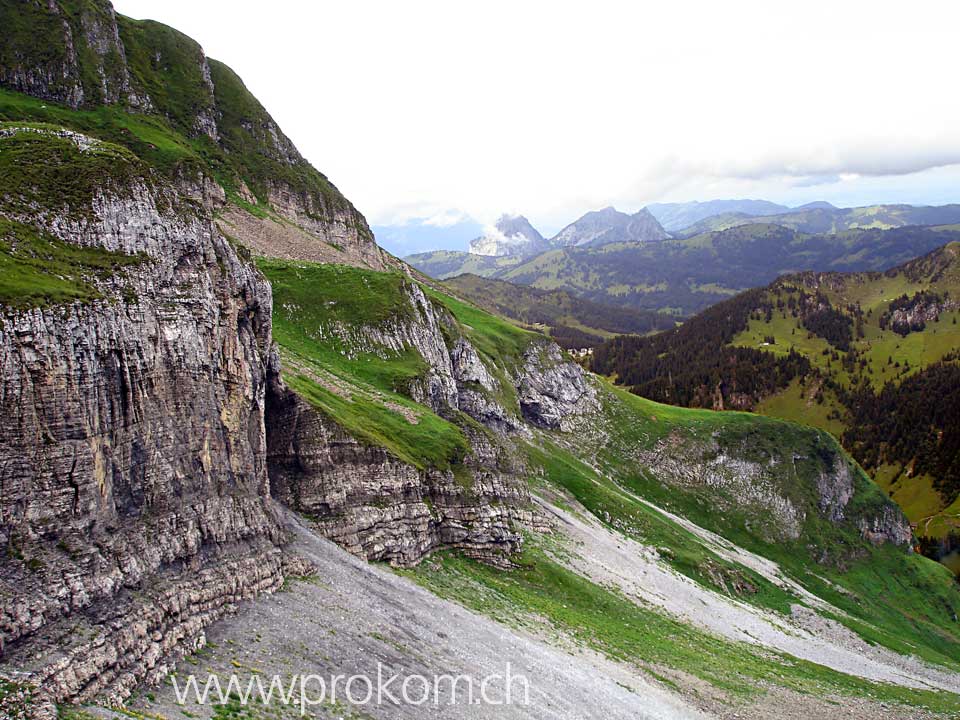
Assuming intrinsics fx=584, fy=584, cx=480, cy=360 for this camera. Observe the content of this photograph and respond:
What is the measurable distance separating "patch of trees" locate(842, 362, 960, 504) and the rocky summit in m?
82.9

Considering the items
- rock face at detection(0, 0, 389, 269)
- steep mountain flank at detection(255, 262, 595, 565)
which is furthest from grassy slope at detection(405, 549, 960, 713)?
rock face at detection(0, 0, 389, 269)

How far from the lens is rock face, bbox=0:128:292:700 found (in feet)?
68.0

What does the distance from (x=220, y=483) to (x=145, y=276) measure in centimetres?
1139

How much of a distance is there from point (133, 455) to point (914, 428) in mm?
210863

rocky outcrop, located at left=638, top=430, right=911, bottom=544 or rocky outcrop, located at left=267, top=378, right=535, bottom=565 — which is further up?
rocky outcrop, located at left=267, top=378, right=535, bottom=565

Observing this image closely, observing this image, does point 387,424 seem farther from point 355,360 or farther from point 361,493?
point 355,360

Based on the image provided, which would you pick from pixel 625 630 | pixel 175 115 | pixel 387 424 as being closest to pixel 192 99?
pixel 175 115

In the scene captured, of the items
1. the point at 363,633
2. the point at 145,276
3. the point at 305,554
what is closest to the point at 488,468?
the point at 305,554

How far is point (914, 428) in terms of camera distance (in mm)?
176500

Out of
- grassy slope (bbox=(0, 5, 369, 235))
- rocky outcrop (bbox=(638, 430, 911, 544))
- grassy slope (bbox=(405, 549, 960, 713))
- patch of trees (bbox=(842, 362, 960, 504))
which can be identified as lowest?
patch of trees (bbox=(842, 362, 960, 504))

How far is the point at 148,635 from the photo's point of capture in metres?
22.9

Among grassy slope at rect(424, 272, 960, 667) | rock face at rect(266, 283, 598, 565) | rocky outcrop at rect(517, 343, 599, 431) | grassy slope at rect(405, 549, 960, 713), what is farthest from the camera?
rocky outcrop at rect(517, 343, 599, 431)

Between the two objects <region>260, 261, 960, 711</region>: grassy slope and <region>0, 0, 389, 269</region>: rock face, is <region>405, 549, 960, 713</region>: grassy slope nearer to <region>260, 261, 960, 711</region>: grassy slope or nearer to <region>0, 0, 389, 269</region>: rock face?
<region>260, 261, 960, 711</region>: grassy slope

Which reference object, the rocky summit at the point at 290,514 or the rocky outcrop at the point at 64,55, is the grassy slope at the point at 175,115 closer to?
the rocky outcrop at the point at 64,55
